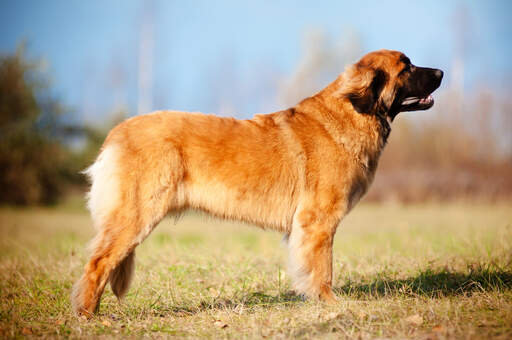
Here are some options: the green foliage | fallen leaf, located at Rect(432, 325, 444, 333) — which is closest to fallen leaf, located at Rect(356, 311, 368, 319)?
fallen leaf, located at Rect(432, 325, 444, 333)

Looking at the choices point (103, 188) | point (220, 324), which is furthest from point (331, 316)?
point (103, 188)

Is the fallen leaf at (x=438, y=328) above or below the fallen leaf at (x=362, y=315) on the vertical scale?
above

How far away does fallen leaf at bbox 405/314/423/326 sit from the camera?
2.75 m

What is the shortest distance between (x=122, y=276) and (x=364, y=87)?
2695 millimetres

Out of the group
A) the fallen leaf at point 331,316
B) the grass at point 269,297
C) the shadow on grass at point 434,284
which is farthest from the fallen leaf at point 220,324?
the shadow on grass at point 434,284

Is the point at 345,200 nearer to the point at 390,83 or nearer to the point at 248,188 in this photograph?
the point at 248,188

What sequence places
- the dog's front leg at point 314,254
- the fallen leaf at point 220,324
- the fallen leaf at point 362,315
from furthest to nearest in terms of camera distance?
the dog's front leg at point 314,254 < the fallen leaf at point 220,324 < the fallen leaf at point 362,315

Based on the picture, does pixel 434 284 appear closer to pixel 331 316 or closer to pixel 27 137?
pixel 331 316

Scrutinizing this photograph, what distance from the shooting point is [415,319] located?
9.14 ft

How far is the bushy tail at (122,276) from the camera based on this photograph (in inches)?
138

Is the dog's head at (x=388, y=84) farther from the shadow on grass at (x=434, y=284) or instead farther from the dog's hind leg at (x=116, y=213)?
the dog's hind leg at (x=116, y=213)

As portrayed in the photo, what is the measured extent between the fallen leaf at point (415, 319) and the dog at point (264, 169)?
0.82 m

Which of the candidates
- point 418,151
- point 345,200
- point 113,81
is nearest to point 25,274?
point 345,200

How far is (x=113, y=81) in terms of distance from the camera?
37719 mm
